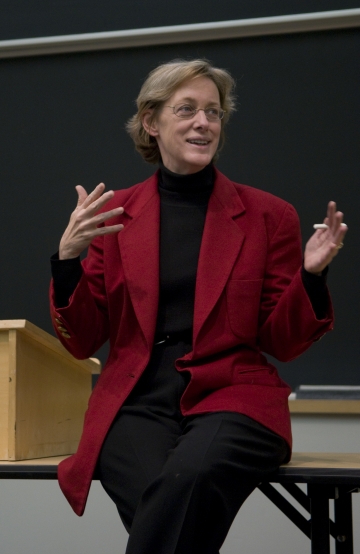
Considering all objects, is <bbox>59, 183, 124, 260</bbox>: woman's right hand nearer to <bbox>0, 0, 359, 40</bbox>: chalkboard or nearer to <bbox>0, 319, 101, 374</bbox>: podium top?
<bbox>0, 319, 101, 374</bbox>: podium top

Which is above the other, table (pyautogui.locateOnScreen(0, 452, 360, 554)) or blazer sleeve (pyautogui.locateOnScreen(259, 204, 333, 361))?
blazer sleeve (pyautogui.locateOnScreen(259, 204, 333, 361))

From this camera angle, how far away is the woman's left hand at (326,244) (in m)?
1.95

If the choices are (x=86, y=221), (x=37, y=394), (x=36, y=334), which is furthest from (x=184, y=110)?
(x=37, y=394)

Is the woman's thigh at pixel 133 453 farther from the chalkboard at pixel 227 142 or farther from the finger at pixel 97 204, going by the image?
the chalkboard at pixel 227 142

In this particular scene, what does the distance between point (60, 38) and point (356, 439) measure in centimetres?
223

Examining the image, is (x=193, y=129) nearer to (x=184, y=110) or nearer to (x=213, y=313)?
(x=184, y=110)

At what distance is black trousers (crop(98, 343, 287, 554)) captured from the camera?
1834 millimetres

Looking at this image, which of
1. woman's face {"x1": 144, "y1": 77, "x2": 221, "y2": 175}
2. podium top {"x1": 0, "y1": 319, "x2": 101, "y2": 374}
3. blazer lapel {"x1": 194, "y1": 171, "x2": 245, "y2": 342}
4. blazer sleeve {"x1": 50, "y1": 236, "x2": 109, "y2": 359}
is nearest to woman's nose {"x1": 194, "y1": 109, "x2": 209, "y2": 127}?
woman's face {"x1": 144, "y1": 77, "x2": 221, "y2": 175}

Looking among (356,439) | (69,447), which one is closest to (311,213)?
(356,439)

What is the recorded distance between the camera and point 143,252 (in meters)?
2.35

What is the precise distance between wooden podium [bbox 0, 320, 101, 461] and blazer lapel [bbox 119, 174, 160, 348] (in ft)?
1.11

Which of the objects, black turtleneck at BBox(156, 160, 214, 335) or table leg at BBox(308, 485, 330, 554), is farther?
black turtleneck at BBox(156, 160, 214, 335)

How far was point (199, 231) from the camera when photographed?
239cm

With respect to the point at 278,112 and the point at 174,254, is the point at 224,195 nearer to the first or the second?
the point at 174,254
